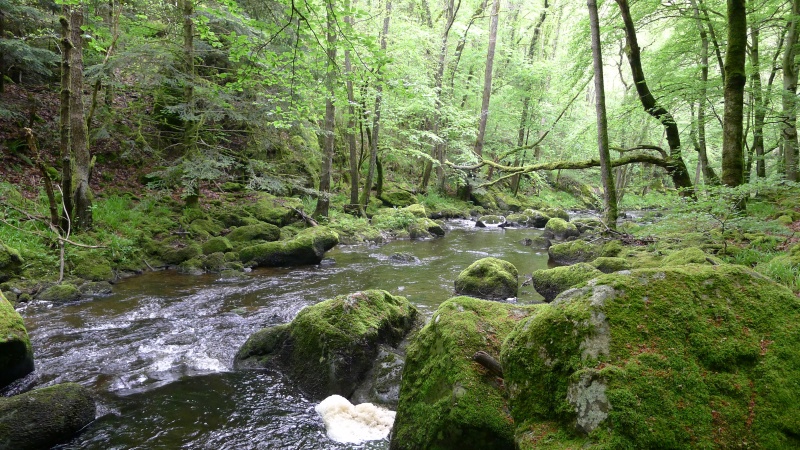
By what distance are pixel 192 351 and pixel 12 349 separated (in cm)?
190

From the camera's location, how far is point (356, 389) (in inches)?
193

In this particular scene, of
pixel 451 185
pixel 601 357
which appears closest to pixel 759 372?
pixel 601 357

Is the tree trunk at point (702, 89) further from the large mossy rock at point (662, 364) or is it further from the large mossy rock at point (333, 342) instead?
the large mossy rock at point (662, 364)

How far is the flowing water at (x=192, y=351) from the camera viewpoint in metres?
4.11

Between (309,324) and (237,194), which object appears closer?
(309,324)

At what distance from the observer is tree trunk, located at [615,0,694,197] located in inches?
354

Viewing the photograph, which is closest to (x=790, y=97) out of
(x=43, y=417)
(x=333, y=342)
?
(x=333, y=342)

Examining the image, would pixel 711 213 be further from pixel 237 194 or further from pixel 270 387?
pixel 237 194

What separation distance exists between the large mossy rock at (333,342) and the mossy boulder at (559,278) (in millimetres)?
3656

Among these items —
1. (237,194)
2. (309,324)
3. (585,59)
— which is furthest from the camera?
(237,194)

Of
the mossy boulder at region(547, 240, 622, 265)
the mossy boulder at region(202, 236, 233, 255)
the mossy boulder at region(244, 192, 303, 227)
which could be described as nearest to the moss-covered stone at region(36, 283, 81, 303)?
the mossy boulder at region(202, 236, 233, 255)

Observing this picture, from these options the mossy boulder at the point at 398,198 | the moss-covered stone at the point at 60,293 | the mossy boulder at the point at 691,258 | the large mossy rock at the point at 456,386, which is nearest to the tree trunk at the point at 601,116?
the mossy boulder at the point at 691,258

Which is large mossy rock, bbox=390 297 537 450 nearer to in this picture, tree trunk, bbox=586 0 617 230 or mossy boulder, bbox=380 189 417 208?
tree trunk, bbox=586 0 617 230

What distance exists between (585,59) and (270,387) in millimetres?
10653
